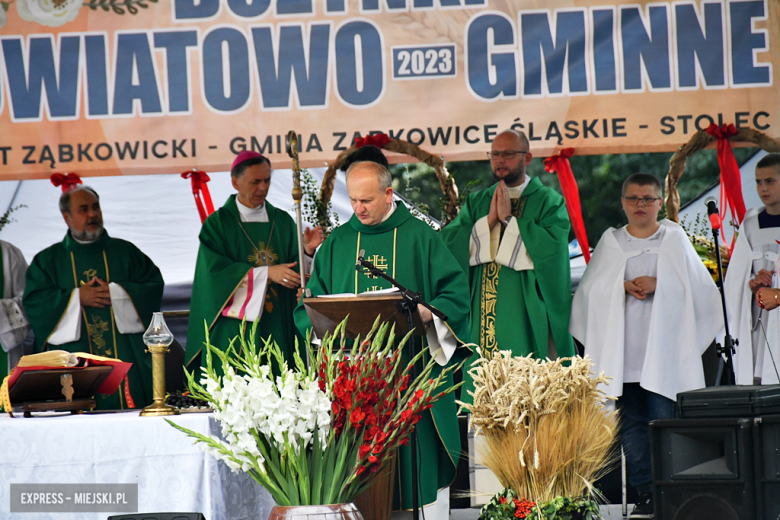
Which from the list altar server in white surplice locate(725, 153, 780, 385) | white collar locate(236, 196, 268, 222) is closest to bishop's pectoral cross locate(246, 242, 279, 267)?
white collar locate(236, 196, 268, 222)

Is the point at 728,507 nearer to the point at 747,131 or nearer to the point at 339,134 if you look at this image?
the point at 747,131

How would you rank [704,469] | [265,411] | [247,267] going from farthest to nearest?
1. [247,267]
2. [704,469]
3. [265,411]

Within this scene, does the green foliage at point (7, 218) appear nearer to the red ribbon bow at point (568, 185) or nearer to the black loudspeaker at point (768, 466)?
the red ribbon bow at point (568, 185)

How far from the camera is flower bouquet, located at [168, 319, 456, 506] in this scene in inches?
90.6

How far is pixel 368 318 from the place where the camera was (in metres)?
4.03

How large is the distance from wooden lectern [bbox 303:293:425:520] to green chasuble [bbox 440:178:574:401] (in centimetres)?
161

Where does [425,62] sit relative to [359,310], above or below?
above

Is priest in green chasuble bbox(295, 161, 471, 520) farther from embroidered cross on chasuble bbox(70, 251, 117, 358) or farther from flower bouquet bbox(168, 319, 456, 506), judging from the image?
embroidered cross on chasuble bbox(70, 251, 117, 358)

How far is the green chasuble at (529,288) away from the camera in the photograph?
591 centimetres

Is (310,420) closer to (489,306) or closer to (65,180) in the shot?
(489,306)

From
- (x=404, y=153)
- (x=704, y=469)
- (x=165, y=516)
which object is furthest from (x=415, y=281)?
(x=165, y=516)

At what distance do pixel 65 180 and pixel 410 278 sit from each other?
290cm

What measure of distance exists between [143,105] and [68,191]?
86cm

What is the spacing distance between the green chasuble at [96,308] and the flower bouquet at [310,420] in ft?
13.6
